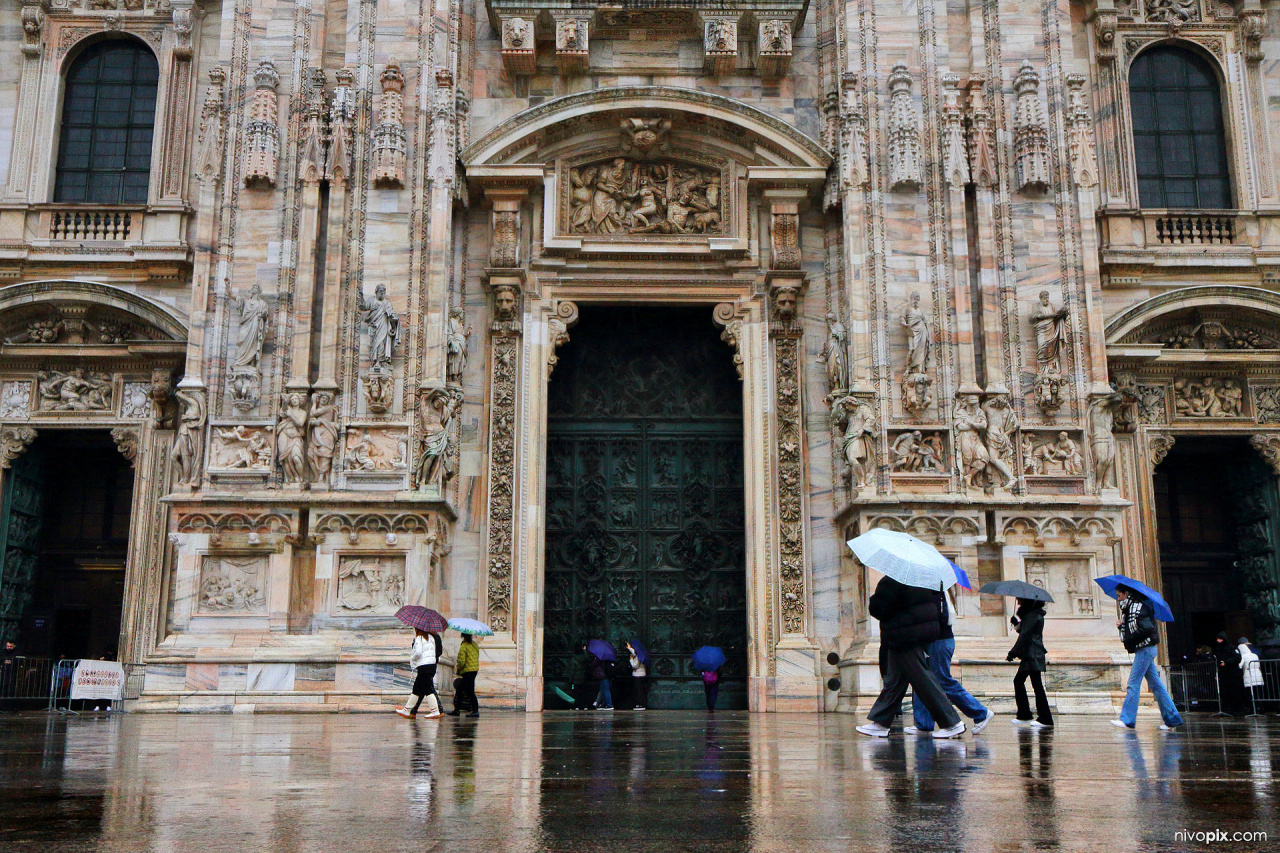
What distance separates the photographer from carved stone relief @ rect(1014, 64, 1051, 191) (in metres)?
19.1

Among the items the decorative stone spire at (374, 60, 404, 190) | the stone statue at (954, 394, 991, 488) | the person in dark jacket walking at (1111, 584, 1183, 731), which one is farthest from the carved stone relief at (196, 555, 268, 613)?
the person in dark jacket walking at (1111, 584, 1183, 731)

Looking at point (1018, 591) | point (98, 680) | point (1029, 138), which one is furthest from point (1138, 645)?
point (98, 680)

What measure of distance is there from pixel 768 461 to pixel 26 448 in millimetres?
12330

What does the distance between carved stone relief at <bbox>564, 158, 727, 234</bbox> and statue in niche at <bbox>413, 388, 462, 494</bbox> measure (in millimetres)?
3844

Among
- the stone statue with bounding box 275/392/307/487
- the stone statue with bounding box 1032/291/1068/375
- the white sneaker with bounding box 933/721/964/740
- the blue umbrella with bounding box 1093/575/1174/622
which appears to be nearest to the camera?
the white sneaker with bounding box 933/721/964/740

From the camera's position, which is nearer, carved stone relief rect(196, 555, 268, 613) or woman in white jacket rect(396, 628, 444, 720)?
woman in white jacket rect(396, 628, 444, 720)

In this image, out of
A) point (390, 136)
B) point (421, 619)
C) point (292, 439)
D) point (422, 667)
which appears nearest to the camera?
point (422, 667)

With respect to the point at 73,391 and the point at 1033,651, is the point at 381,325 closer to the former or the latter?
the point at 73,391

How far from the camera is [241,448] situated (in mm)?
18141

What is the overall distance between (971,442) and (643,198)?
677 centimetres

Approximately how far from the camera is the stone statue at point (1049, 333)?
18625 millimetres

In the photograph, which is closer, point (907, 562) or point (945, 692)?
point (907, 562)

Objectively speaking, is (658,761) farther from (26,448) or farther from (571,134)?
(26,448)

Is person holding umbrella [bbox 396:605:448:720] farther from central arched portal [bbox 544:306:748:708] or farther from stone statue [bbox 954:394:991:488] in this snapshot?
stone statue [bbox 954:394:991:488]
